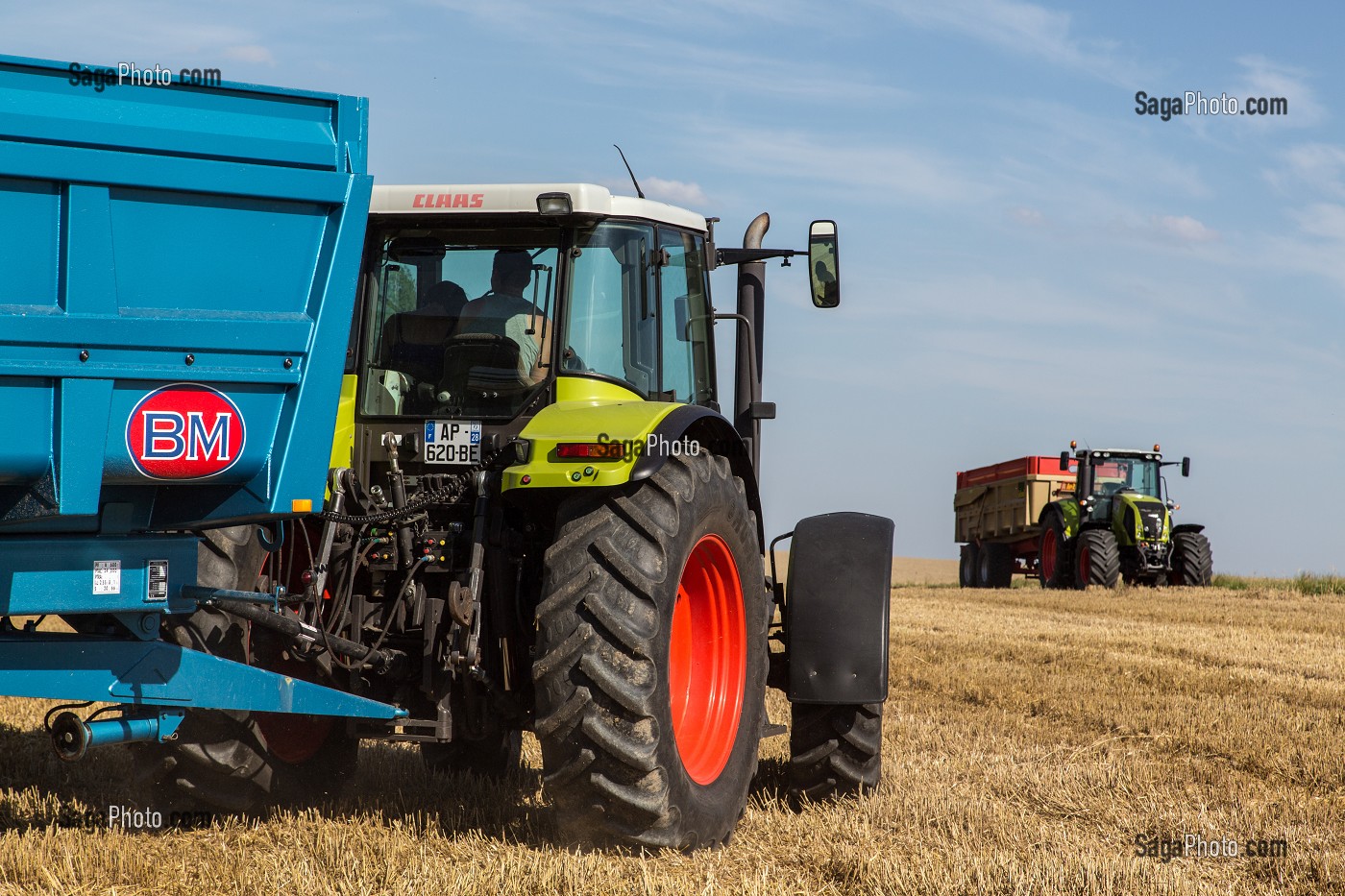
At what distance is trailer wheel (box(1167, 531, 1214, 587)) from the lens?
2130 cm

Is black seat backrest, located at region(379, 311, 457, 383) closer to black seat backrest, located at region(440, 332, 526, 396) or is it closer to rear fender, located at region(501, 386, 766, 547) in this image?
black seat backrest, located at region(440, 332, 526, 396)

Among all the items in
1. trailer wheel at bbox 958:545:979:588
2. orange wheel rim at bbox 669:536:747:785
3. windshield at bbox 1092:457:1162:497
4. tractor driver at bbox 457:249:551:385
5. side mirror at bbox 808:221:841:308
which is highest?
side mirror at bbox 808:221:841:308

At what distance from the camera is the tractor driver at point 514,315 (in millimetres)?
4984

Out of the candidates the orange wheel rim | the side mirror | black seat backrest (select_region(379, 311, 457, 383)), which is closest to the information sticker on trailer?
black seat backrest (select_region(379, 311, 457, 383))

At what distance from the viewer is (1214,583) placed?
22719 mm

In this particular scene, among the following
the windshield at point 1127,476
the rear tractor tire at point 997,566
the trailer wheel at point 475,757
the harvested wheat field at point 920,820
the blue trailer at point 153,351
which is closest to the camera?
the blue trailer at point 153,351

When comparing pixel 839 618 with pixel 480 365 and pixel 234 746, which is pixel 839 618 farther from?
pixel 234 746

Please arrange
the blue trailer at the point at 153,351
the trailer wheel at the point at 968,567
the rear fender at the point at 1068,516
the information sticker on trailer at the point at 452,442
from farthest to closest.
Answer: the trailer wheel at the point at 968,567, the rear fender at the point at 1068,516, the information sticker on trailer at the point at 452,442, the blue trailer at the point at 153,351

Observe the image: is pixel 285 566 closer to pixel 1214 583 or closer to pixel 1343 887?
pixel 1343 887

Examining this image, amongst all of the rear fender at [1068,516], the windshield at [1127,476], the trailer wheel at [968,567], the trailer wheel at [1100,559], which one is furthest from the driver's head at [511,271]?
the trailer wheel at [968,567]

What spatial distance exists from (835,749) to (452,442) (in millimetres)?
2061

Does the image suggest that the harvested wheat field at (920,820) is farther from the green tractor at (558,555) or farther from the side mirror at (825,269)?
the side mirror at (825,269)

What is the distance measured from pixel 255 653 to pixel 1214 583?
20.8m

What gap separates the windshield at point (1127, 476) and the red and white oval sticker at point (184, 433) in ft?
67.7
